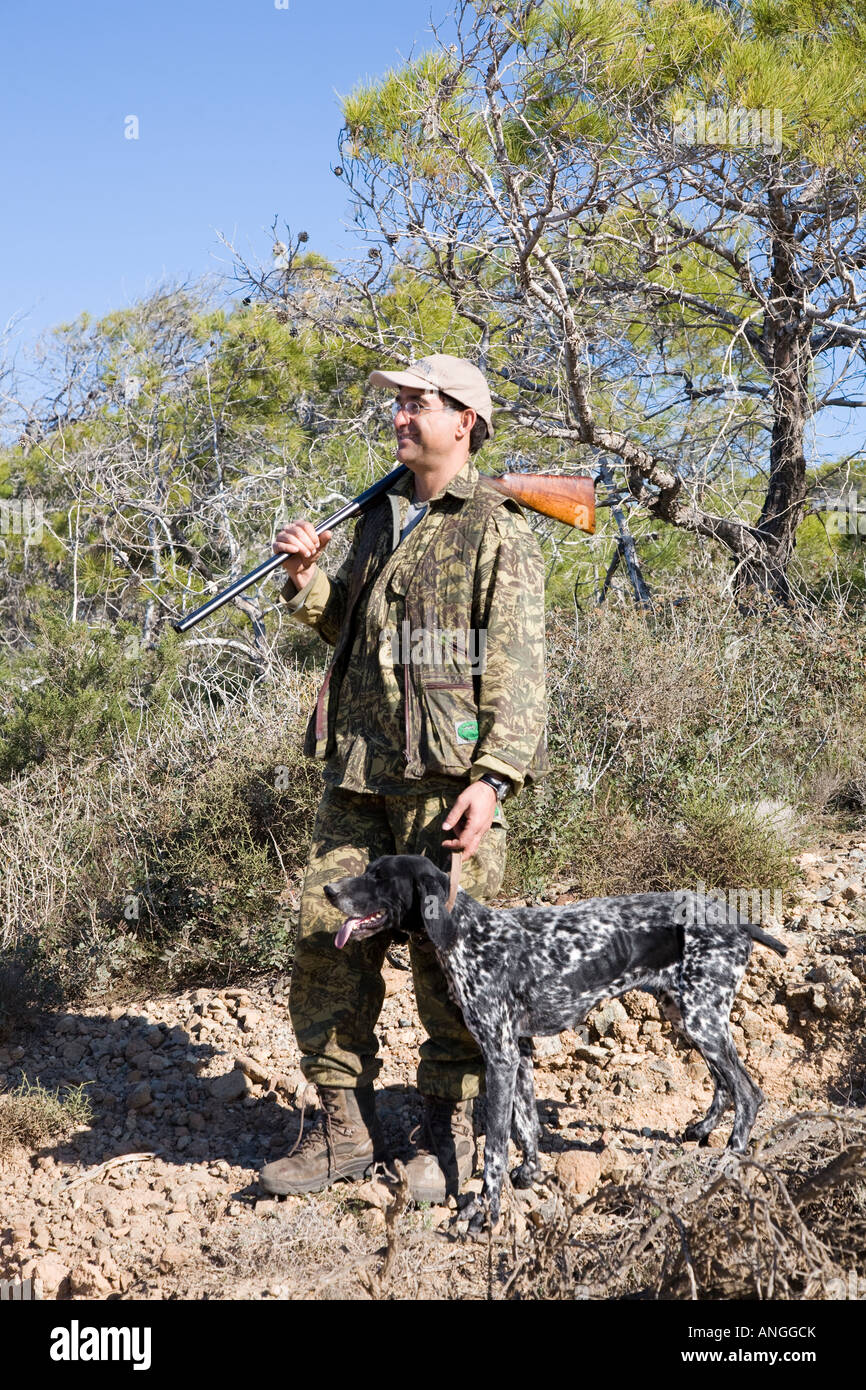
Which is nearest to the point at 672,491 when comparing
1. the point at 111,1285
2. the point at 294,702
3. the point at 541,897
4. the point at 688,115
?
the point at 688,115

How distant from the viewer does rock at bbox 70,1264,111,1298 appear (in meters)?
3.45

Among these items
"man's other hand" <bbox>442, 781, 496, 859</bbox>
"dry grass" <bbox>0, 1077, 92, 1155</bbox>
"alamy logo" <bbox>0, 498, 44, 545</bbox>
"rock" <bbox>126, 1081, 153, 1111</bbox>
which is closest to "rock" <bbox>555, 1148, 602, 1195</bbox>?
"man's other hand" <bbox>442, 781, 496, 859</bbox>

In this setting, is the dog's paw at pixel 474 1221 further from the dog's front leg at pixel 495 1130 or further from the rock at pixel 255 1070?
the rock at pixel 255 1070

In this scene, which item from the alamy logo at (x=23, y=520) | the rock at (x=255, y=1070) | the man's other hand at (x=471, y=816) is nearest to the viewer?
the man's other hand at (x=471, y=816)

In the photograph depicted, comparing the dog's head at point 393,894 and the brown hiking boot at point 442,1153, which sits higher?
the dog's head at point 393,894

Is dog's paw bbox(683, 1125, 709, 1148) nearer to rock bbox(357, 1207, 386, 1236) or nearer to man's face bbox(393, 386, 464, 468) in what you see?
rock bbox(357, 1207, 386, 1236)

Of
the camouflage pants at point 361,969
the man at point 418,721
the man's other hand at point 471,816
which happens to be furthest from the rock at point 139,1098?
the man's other hand at point 471,816

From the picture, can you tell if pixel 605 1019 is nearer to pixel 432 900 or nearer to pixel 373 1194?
pixel 373 1194

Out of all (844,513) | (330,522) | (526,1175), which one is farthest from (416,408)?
(844,513)

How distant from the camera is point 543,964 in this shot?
3.85 meters

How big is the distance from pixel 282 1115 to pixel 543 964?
1.38 m

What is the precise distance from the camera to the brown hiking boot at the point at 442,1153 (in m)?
3.72

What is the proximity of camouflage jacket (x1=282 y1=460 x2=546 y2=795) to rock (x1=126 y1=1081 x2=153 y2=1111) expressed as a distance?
66.5 inches
